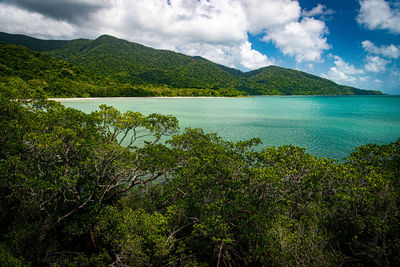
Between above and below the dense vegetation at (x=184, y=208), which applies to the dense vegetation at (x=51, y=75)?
above

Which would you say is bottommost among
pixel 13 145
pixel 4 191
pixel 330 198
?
pixel 4 191

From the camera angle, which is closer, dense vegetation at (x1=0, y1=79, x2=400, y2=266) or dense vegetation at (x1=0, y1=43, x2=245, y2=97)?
dense vegetation at (x1=0, y1=79, x2=400, y2=266)

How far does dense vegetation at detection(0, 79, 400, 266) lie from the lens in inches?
333

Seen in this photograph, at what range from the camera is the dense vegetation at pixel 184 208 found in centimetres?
847

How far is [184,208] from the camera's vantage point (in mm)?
11562

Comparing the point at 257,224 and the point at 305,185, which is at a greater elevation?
the point at 305,185

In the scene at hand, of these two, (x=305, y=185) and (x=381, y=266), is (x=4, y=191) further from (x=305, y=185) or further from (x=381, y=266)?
(x=381, y=266)

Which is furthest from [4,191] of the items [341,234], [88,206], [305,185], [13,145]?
[341,234]

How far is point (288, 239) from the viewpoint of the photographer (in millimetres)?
7945

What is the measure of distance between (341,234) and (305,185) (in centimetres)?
296

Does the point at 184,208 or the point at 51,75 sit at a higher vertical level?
the point at 51,75

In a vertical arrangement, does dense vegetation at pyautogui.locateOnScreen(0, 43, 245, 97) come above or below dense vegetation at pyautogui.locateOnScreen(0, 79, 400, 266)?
above

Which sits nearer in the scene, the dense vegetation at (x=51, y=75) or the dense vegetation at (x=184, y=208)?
the dense vegetation at (x=184, y=208)

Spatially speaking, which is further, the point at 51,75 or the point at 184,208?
the point at 51,75
